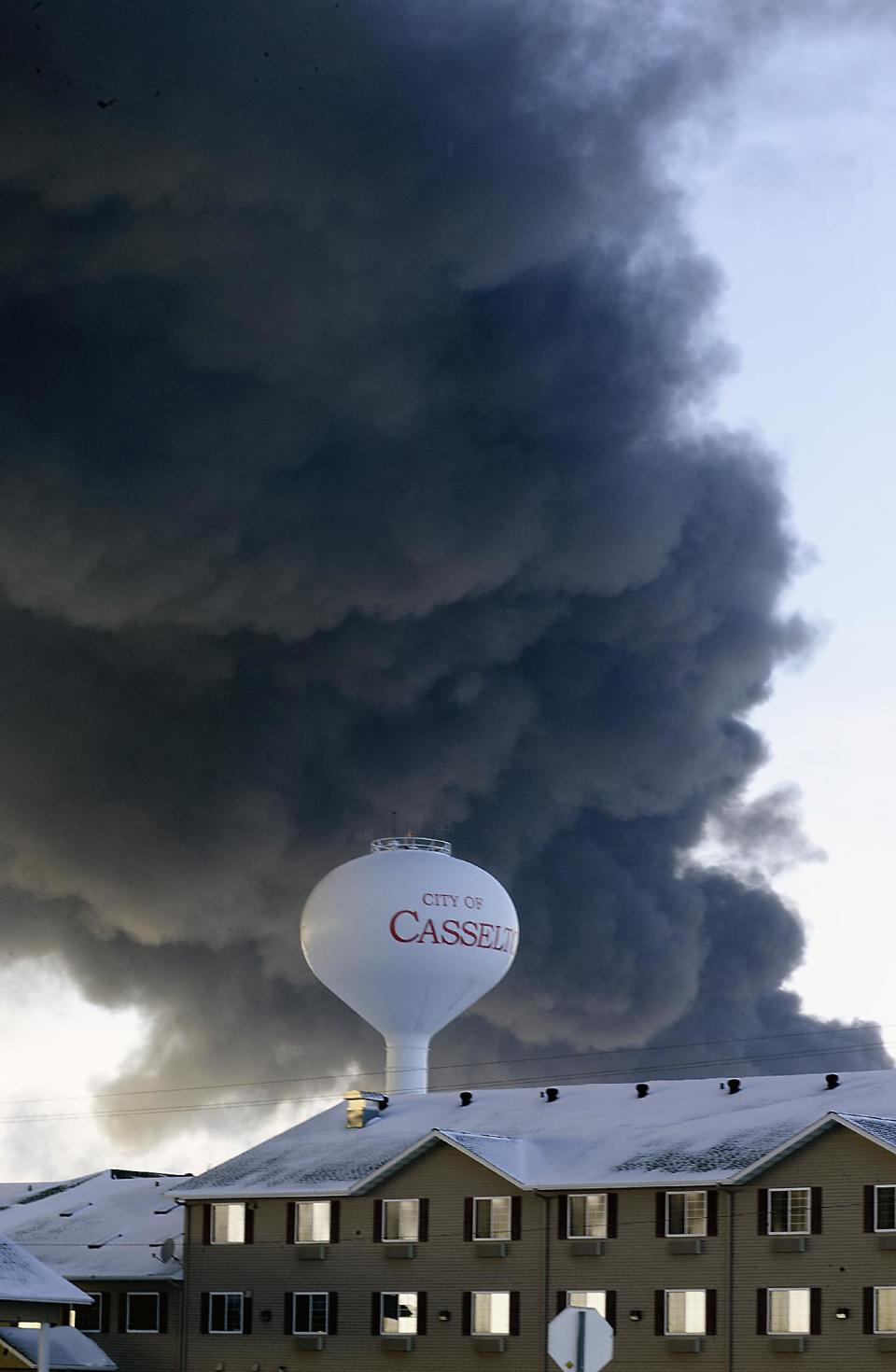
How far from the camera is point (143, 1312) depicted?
64.8m

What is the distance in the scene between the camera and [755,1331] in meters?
52.5

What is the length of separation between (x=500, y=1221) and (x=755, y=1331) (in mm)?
8418

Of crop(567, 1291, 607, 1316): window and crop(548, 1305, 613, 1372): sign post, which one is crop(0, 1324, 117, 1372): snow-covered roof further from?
crop(548, 1305, 613, 1372): sign post

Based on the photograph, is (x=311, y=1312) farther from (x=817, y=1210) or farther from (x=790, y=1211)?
(x=817, y=1210)

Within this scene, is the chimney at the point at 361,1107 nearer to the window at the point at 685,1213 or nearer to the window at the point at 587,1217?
the window at the point at 587,1217

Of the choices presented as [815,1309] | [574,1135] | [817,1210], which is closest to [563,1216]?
[574,1135]

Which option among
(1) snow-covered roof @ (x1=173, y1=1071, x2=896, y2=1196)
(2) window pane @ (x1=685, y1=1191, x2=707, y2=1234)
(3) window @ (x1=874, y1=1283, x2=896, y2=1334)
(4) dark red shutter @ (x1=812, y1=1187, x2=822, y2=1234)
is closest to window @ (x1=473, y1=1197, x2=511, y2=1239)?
(1) snow-covered roof @ (x1=173, y1=1071, x2=896, y2=1196)

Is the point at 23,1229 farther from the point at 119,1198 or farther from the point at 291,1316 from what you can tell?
the point at 291,1316

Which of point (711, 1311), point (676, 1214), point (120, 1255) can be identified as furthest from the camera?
point (120, 1255)

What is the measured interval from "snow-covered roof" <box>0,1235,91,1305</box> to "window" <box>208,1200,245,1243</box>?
6.70 meters

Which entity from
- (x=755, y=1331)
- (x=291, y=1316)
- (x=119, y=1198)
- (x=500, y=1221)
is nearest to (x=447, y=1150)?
(x=500, y=1221)

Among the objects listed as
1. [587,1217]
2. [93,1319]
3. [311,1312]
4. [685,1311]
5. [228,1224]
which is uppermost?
[587,1217]

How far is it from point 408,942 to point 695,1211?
25897mm

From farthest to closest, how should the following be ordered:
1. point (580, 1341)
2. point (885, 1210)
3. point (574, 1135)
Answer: point (574, 1135), point (885, 1210), point (580, 1341)
